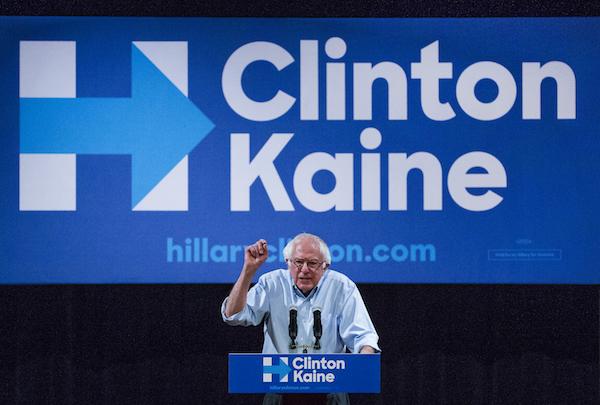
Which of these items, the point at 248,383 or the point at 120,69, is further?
the point at 120,69

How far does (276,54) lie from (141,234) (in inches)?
50.1

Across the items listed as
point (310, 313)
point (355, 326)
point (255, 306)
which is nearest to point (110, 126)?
point (255, 306)

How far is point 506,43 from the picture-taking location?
4.41 m

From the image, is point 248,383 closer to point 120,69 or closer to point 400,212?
point 400,212

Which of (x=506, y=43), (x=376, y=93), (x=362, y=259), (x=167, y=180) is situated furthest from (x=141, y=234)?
(x=506, y=43)

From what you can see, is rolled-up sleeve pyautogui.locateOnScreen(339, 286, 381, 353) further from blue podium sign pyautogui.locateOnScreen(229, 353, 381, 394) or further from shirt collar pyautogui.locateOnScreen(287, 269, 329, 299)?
blue podium sign pyautogui.locateOnScreen(229, 353, 381, 394)

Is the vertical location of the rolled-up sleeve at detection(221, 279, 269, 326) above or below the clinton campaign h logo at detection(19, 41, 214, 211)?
below

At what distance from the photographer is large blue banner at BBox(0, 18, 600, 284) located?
4.38 metres

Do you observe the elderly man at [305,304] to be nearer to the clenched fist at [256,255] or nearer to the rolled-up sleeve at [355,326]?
the rolled-up sleeve at [355,326]

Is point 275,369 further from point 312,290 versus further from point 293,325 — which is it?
point 312,290

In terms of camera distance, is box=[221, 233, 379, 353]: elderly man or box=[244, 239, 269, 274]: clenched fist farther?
box=[221, 233, 379, 353]: elderly man

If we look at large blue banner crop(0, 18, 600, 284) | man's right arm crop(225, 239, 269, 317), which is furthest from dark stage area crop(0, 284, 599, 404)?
man's right arm crop(225, 239, 269, 317)

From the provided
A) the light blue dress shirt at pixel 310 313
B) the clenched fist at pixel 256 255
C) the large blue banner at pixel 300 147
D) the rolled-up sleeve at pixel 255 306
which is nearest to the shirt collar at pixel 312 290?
the light blue dress shirt at pixel 310 313

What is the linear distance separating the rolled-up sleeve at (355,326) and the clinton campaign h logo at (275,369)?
39 centimetres
